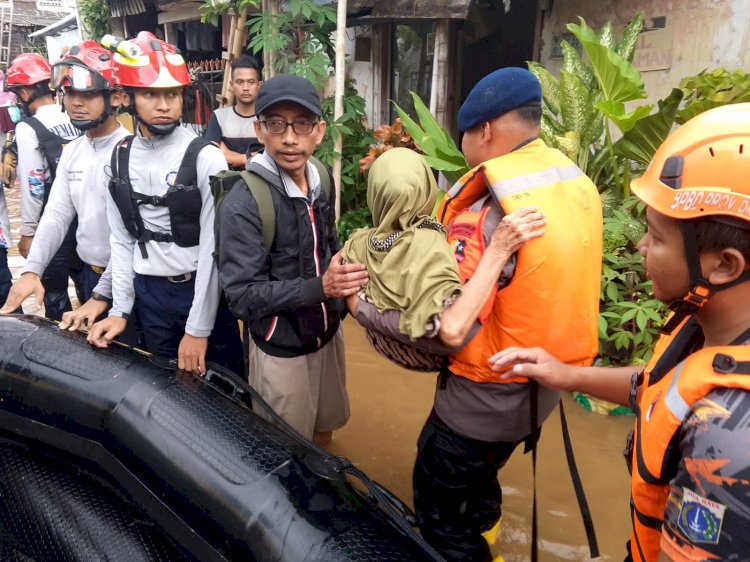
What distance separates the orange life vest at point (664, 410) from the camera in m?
0.81

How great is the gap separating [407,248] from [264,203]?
0.65m

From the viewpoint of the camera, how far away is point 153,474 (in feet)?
4.93

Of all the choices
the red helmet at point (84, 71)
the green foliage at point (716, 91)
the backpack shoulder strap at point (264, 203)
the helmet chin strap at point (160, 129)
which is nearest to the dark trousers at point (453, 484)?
the backpack shoulder strap at point (264, 203)

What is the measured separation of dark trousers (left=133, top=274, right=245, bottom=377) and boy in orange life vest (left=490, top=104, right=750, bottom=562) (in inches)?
69.7

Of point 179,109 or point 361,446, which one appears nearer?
point 179,109

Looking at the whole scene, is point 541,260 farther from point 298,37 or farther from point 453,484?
point 298,37

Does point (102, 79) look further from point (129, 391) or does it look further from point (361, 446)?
point (361, 446)

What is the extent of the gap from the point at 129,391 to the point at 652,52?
449 cm

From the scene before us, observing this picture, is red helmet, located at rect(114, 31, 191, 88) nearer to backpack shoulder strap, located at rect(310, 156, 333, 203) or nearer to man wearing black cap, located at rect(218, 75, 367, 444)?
man wearing black cap, located at rect(218, 75, 367, 444)

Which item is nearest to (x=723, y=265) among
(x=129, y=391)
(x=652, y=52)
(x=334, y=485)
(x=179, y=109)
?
(x=334, y=485)

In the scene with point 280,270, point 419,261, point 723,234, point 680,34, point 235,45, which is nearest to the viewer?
point 723,234

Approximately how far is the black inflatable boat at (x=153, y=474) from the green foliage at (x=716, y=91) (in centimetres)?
318

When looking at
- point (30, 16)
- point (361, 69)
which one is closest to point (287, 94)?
point (361, 69)

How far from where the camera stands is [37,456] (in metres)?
1.86
